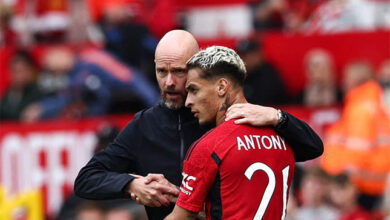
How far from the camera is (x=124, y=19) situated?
37.4ft

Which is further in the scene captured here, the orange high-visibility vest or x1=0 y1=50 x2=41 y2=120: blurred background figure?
x1=0 y1=50 x2=41 y2=120: blurred background figure

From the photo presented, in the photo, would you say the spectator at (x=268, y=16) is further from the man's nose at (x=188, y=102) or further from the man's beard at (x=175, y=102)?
the man's nose at (x=188, y=102)

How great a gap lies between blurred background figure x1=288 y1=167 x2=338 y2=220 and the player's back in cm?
402

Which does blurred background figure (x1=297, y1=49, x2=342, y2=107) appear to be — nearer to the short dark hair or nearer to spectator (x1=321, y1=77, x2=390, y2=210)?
spectator (x1=321, y1=77, x2=390, y2=210)

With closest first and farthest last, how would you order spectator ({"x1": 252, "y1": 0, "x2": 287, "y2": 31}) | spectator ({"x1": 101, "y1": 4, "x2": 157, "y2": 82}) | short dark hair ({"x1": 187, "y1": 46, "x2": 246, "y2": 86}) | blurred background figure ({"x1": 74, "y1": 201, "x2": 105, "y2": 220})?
1. short dark hair ({"x1": 187, "y1": 46, "x2": 246, "y2": 86})
2. blurred background figure ({"x1": 74, "y1": 201, "x2": 105, "y2": 220})
3. spectator ({"x1": 101, "y1": 4, "x2": 157, "y2": 82})
4. spectator ({"x1": 252, "y1": 0, "x2": 287, "y2": 31})

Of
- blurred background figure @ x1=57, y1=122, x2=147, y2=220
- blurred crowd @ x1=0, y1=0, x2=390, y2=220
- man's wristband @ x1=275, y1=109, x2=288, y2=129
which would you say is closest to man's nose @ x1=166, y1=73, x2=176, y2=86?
man's wristband @ x1=275, y1=109, x2=288, y2=129

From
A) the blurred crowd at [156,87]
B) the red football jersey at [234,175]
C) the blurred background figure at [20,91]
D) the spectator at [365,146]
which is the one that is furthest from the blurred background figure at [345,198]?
the red football jersey at [234,175]

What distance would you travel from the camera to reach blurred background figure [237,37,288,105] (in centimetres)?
1068

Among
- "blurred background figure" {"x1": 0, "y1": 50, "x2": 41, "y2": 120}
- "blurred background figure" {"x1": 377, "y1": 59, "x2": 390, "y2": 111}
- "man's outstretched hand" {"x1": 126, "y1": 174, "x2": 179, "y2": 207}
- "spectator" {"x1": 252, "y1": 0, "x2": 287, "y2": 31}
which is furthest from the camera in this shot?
"spectator" {"x1": 252, "y1": 0, "x2": 287, "y2": 31}

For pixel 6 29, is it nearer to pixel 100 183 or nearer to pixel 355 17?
pixel 355 17

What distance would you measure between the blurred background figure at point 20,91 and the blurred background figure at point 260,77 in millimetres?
2410

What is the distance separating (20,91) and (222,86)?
20.3ft

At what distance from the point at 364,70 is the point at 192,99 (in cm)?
518

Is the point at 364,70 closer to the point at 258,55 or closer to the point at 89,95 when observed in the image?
the point at 258,55
